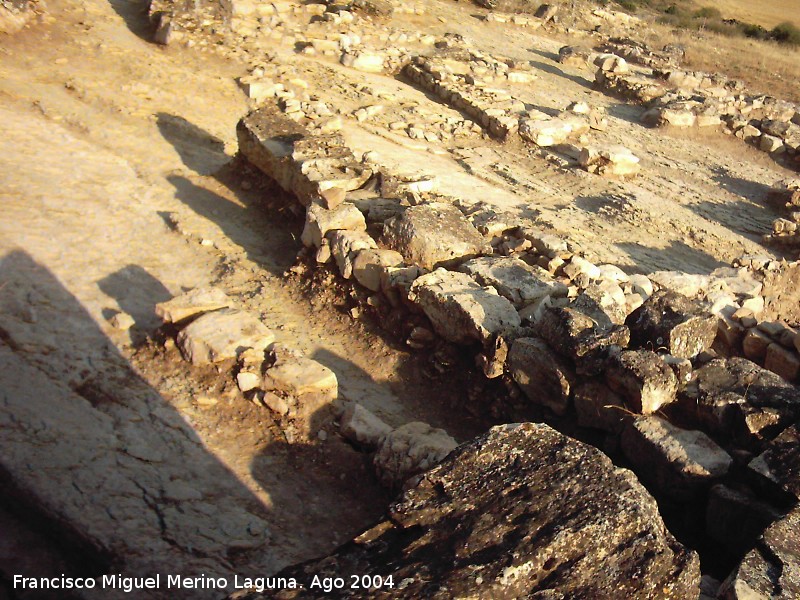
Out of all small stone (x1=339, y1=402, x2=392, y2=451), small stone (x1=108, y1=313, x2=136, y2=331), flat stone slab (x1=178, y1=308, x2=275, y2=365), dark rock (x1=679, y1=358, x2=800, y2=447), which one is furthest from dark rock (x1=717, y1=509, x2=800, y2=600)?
small stone (x1=108, y1=313, x2=136, y2=331)

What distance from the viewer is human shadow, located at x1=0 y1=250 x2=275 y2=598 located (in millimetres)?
4223

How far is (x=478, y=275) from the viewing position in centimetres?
683

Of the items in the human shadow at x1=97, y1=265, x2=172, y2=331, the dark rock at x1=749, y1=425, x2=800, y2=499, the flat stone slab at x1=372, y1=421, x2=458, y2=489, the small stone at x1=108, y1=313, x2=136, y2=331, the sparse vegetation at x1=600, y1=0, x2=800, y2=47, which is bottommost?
the human shadow at x1=97, y1=265, x2=172, y2=331

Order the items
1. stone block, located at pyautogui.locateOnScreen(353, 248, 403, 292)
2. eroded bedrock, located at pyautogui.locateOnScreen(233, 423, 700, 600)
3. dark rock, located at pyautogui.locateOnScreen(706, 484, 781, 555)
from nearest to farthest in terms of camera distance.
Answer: eroded bedrock, located at pyautogui.locateOnScreen(233, 423, 700, 600) → dark rock, located at pyautogui.locateOnScreen(706, 484, 781, 555) → stone block, located at pyautogui.locateOnScreen(353, 248, 403, 292)

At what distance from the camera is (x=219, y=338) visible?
19.0ft

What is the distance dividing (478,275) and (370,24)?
10.9 meters

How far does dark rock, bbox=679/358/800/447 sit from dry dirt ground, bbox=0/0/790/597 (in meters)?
1.75

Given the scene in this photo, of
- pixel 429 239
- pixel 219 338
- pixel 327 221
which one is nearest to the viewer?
pixel 219 338

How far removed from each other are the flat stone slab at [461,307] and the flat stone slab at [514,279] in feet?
0.73

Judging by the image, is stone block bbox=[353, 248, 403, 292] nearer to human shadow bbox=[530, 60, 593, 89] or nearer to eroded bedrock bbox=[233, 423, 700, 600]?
eroded bedrock bbox=[233, 423, 700, 600]

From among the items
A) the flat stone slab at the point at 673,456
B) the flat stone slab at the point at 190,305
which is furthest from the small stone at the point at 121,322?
the flat stone slab at the point at 673,456

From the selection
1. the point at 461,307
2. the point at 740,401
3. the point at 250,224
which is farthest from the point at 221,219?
the point at 740,401

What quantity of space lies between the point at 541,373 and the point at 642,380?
893 mm

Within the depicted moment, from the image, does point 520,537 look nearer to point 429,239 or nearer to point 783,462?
point 783,462
